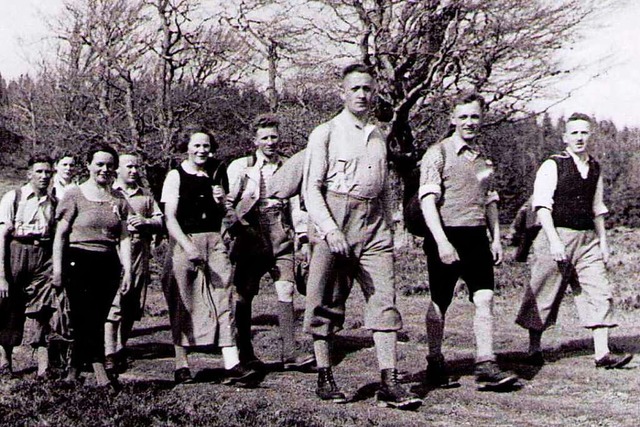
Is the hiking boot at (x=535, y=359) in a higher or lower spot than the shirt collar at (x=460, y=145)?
→ lower

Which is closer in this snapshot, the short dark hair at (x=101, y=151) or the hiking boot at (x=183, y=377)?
the short dark hair at (x=101, y=151)

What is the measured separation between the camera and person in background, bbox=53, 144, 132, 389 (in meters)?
5.88

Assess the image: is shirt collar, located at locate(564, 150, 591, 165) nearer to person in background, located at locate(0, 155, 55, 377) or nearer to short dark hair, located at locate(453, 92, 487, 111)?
short dark hair, located at locate(453, 92, 487, 111)

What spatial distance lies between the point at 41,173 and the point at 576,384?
4.52 meters

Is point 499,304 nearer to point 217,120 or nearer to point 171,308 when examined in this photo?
point 171,308

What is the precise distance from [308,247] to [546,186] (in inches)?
73.5

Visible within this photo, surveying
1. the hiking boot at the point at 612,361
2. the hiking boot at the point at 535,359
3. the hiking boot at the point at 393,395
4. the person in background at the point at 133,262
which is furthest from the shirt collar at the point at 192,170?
the hiking boot at the point at 612,361

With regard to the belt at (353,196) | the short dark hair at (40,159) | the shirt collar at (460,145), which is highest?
the short dark hair at (40,159)

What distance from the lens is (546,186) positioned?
20.7 feet

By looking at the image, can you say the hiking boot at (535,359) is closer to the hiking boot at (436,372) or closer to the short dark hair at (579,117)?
the hiking boot at (436,372)

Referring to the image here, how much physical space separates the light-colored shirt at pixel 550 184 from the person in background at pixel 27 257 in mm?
3981

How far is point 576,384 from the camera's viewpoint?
18.7 feet

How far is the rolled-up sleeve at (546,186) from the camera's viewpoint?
6293 millimetres

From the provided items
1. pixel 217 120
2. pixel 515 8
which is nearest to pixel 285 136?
pixel 515 8
